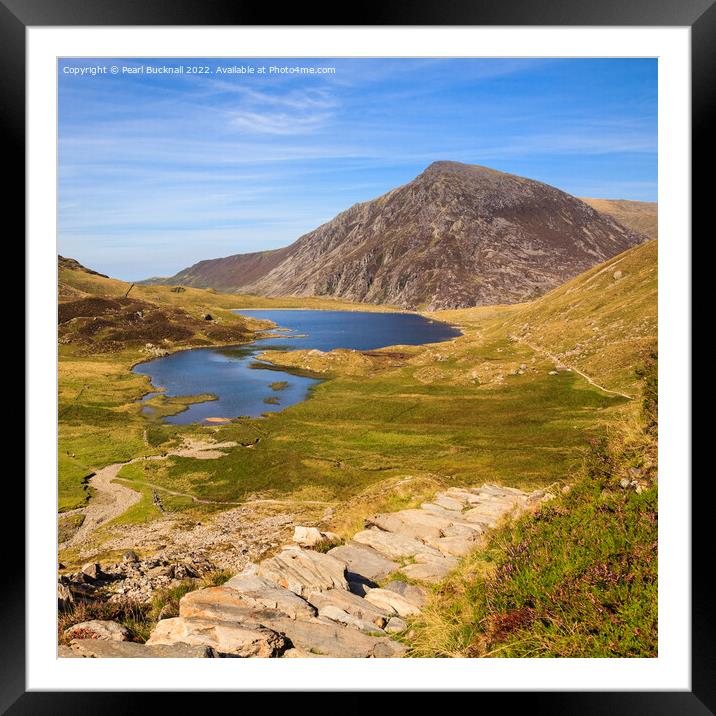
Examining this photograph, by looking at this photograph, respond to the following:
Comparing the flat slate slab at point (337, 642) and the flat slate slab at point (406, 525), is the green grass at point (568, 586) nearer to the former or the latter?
the flat slate slab at point (337, 642)

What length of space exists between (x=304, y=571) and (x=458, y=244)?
111761mm

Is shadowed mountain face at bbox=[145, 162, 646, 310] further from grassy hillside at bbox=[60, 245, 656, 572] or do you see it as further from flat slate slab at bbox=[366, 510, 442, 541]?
flat slate slab at bbox=[366, 510, 442, 541]

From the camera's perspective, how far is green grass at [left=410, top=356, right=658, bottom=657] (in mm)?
5641

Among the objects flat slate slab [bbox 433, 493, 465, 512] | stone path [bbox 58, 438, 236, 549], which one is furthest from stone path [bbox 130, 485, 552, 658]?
stone path [bbox 58, 438, 236, 549]

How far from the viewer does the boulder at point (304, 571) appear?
7070mm

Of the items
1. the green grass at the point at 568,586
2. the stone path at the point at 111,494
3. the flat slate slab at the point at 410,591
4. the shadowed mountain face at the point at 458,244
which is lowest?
the stone path at the point at 111,494

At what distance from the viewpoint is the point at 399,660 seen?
598 cm

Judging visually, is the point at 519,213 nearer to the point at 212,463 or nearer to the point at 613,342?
the point at 613,342

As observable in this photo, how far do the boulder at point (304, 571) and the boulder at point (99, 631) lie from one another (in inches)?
72.9
